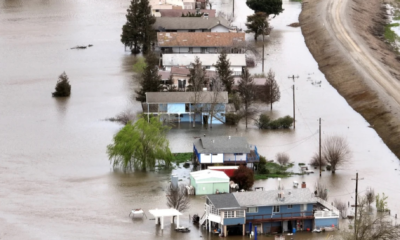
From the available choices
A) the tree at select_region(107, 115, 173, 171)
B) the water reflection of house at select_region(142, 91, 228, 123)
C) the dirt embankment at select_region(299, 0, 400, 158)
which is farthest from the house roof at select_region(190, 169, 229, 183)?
the water reflection of house at select_region(142, 91, 228, 123)

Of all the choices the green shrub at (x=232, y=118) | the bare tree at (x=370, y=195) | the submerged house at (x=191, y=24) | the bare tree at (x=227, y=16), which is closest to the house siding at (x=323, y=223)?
the bare tree at (x=370, y=195)

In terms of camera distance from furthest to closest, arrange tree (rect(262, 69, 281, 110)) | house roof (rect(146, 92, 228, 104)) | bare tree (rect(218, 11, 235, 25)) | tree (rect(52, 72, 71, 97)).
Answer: bare tree (rect(218, 11, 235, 25))
tree (rect(52, 72, 71, 97))
tree (rect(262, 69, 281, 110))
house roof (rect(146, 92, 228, 104))

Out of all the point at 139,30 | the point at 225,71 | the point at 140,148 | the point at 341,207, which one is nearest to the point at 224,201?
the point at 341,207

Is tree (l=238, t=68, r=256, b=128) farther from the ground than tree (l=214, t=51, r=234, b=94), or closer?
closer

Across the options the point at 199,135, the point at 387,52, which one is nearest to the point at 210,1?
the point at 387,52

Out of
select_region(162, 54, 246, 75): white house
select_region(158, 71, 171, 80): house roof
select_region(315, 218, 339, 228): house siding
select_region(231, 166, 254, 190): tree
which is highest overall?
select_region(162, 54, 246, 75): white house

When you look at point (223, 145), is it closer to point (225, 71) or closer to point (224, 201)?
point (224, 201)

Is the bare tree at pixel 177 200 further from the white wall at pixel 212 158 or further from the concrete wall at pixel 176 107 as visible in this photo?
the concrete wall at pixel 176 107

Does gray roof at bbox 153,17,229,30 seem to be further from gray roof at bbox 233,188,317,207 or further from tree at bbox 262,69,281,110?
gray roof at bbox 233,188,317,207
